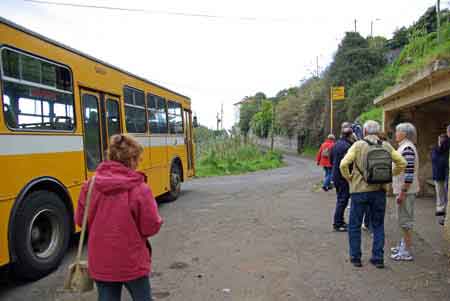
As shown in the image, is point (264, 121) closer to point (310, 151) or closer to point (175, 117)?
point (310, 151)

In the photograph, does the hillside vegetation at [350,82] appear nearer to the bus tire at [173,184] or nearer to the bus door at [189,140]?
the bus door at [189,140]

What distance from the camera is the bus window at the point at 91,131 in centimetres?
597

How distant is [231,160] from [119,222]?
2119cm

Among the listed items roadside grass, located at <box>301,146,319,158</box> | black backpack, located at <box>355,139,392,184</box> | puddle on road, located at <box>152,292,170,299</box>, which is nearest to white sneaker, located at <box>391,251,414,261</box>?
black backpack, located at <box>355,139,392,184</box>

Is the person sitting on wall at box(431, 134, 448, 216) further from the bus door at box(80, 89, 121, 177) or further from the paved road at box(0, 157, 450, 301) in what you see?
the bus door at box(80, 89, 121, 177)

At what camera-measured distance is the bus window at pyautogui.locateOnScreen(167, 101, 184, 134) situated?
10.4 m

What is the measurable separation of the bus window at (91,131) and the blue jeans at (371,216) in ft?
13.6

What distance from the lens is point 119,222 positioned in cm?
245

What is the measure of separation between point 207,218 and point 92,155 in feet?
9.76

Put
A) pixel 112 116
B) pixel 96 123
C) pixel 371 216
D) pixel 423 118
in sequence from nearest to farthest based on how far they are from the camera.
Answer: pixel 371 216, pixel 96 123, pixel 112 116, pixel 423 118

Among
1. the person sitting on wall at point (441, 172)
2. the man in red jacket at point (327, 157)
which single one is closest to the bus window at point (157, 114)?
the man in red jacket at point (327, 157)

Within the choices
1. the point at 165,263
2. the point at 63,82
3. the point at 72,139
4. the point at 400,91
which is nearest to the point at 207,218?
the point at 165,263

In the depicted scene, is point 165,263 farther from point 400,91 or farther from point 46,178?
point 400,91

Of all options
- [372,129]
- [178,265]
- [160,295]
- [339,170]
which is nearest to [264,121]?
[339,170]
